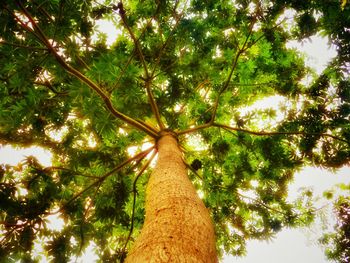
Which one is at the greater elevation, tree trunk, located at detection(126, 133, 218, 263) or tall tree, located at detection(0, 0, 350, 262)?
tall tree, located at detection(0, 0, 350, 262)

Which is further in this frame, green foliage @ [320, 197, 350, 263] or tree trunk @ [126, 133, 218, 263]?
green foliage @ [320, 197, 350, 263]

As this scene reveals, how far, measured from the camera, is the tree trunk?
1.43 m

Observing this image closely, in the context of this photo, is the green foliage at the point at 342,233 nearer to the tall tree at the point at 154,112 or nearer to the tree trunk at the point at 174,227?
the tall tree at the point at 154,112

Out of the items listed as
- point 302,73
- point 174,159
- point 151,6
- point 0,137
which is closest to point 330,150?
point 302,73

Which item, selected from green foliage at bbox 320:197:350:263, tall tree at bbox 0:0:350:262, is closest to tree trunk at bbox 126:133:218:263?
tall tree at bbox 0:0:350:262

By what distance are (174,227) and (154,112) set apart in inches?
114

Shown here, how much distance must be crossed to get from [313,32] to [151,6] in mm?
2990

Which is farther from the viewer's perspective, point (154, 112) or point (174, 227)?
point (154, 112)

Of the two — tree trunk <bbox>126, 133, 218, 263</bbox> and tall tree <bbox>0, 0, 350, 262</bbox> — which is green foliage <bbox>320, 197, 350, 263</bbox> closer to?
tall tree <bbox>0, 0, 350, 262</bbox>

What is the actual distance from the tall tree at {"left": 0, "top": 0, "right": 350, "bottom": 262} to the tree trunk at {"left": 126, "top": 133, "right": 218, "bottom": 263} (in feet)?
0.08

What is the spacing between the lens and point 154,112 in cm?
441

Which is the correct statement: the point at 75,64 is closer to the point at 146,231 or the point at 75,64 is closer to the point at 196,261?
the point at 146,231

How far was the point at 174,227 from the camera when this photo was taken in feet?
5.54

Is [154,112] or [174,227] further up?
[154,112]
